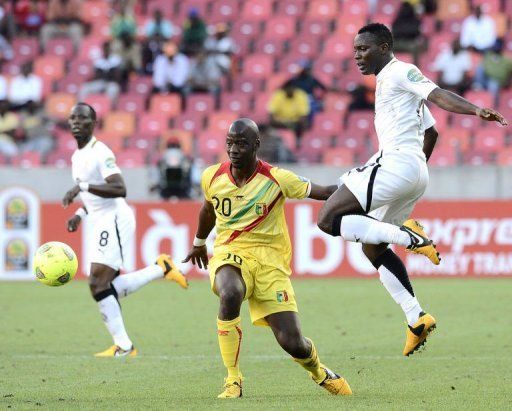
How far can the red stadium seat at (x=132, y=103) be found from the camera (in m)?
22.8

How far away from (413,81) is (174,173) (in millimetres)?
11513

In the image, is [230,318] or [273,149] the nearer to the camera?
[230,318]

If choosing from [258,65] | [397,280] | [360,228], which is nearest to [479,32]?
[258,65]

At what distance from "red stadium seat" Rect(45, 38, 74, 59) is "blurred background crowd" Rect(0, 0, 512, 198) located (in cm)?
3

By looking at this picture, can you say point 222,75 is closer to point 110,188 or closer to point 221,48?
point 221,48

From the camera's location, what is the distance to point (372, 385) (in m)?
8.73

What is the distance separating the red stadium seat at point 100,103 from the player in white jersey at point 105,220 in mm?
11159

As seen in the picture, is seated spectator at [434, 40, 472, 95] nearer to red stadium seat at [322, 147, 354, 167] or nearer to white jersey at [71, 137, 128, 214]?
red stadium seat at [322, 147, 354, 167]

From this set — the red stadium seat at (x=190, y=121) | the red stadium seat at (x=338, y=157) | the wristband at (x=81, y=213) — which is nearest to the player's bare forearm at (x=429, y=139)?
the wristband at (x=81, y=213)

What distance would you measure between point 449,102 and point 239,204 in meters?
1.54

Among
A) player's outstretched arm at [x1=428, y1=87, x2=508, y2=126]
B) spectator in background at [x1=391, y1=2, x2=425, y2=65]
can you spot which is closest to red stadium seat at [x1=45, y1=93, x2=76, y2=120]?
spectator in background at [x1=391, y1=2, x2=425, y2=65]

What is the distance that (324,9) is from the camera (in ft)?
79.2

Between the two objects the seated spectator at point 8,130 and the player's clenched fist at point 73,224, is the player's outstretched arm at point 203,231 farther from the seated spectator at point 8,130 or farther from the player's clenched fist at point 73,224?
the seated spectator at point 8,130

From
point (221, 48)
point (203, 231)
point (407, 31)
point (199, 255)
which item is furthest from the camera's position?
point (221, 48)
